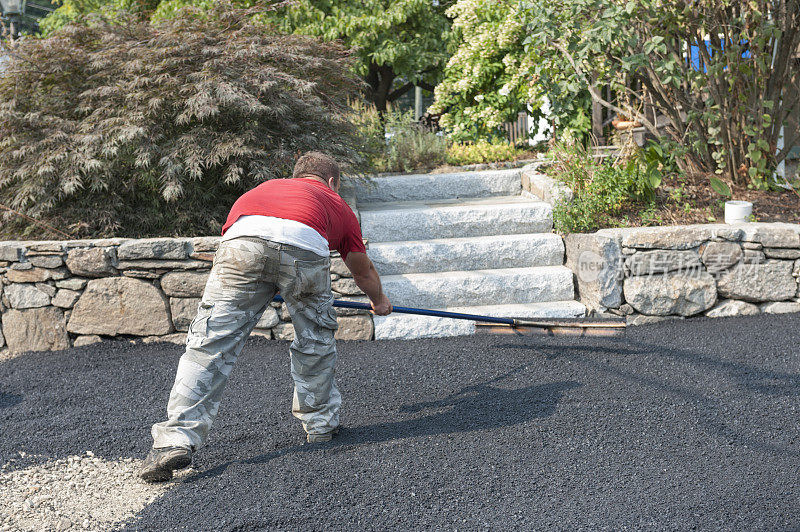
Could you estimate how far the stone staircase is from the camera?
496 cm

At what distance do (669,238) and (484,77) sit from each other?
515 centimetres

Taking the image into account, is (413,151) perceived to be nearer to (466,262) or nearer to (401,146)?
(401,146)

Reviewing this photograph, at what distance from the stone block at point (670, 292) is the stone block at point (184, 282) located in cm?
309

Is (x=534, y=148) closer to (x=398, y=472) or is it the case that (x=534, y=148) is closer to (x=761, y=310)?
(x=761, y=310)

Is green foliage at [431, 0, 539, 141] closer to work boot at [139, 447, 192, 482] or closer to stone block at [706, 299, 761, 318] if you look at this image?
stone block at [706, 299, 761, 318]

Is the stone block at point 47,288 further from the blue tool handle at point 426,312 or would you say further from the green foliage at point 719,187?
the green foliage at point 719,187

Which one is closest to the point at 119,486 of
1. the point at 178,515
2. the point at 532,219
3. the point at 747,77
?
the point at 178,515

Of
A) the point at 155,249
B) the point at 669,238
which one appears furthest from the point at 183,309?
the point at 669,238

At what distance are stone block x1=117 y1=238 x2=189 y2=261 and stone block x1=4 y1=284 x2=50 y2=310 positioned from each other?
0.66m

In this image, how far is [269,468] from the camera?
2.96 m

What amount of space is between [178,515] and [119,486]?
1.64ft

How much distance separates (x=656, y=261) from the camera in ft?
16.1

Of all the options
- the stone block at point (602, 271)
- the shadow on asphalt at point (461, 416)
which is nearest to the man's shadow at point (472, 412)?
the shadow on asphalt at point (461, 416)

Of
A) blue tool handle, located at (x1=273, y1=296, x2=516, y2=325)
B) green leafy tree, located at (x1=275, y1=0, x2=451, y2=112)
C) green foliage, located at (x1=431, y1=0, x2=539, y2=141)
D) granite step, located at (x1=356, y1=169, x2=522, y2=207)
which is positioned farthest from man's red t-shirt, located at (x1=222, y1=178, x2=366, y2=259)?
green leafy tree, located at (x1=275, y1=0, x2=451, y2=112)
